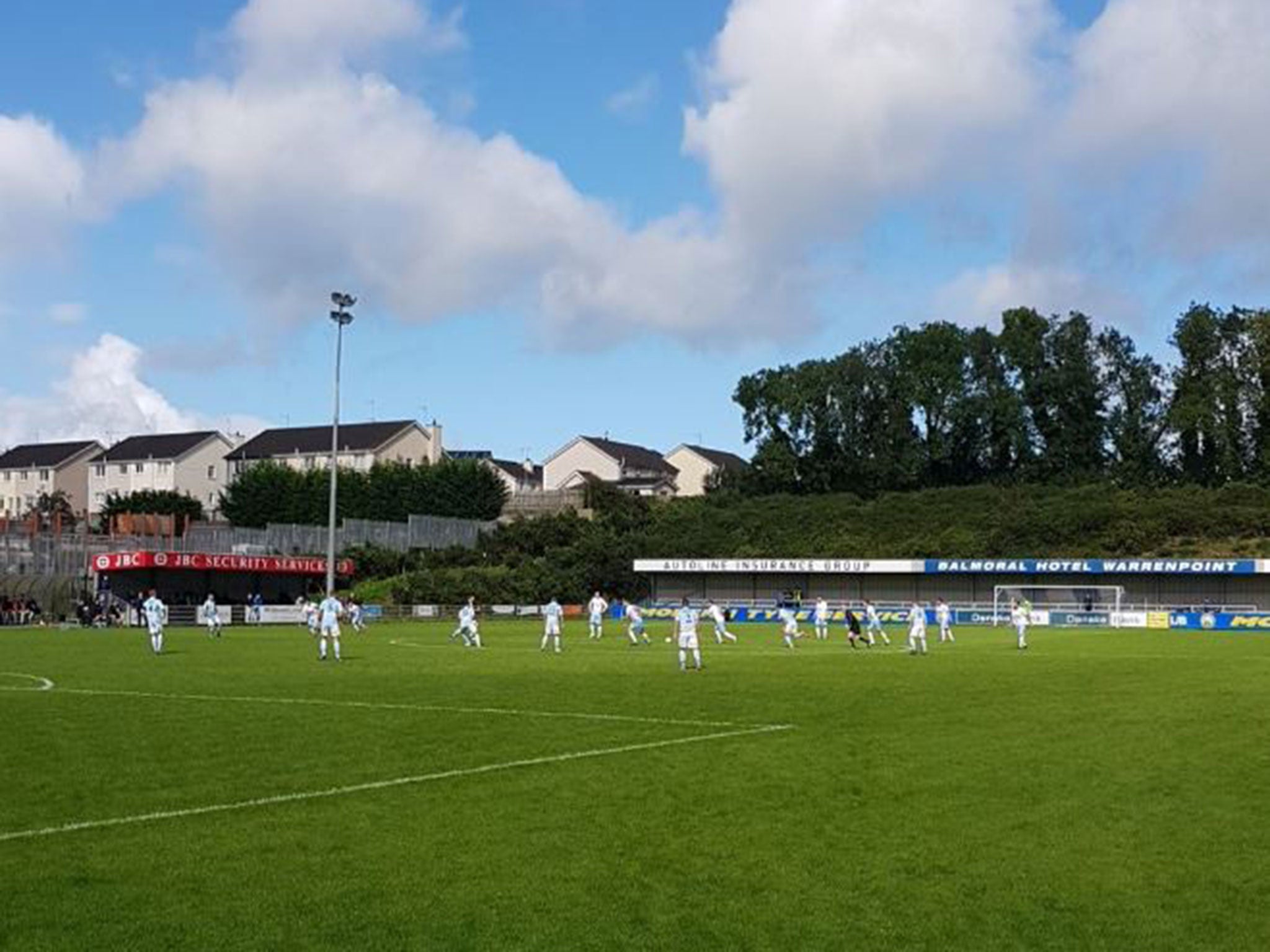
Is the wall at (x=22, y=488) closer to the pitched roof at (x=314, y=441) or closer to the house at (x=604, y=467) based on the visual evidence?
the pitched roof at (x=314, y=441)

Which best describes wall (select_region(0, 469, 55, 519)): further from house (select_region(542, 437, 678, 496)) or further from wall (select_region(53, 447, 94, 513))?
house (select_region(542, 437, 678, 496))

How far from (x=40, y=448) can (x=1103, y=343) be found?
112405 millimetres

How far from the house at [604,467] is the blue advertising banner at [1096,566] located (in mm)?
70565

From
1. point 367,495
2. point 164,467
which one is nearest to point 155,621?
point 367,495

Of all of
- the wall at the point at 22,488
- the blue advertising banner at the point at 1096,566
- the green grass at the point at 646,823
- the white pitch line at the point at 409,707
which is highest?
the wall at the point at 22,488

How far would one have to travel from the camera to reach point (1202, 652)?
1790 inches

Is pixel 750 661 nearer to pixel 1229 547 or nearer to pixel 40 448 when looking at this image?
pixel 1229 547

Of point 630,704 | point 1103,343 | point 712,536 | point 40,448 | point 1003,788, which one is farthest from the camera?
point 40,448

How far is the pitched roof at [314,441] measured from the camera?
153 m

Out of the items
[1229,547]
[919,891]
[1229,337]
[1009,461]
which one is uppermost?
[1229,337]

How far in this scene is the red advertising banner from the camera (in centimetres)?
7850

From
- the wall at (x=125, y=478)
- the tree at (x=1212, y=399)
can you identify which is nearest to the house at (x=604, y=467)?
the wall at (x=125, y=478)

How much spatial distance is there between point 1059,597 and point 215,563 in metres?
50.4

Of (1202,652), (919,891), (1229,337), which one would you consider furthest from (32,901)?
(1229,337)
